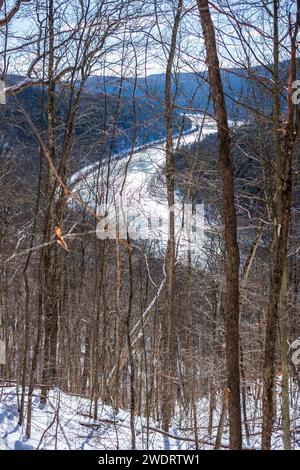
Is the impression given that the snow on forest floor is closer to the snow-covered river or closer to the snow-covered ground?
the snow-covered ground

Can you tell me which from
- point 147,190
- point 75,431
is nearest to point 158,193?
point 147,190

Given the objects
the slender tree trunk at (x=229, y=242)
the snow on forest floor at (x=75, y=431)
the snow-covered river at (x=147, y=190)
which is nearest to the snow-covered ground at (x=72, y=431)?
the snow on forest floor at (x=75, y=431)

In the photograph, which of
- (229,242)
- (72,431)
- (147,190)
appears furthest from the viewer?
(147,190)

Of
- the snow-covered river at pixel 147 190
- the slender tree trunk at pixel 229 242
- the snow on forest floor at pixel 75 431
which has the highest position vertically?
the snow-covered river at pixel 147 190

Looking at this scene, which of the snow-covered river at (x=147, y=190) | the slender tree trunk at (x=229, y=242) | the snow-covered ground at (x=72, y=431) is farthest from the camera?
the snow-covered river at (x=147, y=190)

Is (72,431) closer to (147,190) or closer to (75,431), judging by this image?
(75,431)

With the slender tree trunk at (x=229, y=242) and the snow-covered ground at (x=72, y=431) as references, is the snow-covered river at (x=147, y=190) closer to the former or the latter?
the snow-covered ground at (x=72, y=431)

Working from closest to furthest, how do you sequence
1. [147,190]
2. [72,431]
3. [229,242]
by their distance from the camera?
[229,242] → [72,431] → [147,190]

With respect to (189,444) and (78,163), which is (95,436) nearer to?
(189,444)

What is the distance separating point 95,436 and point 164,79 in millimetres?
6274

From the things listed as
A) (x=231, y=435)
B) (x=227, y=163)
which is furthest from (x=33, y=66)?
(x=231, y=435)

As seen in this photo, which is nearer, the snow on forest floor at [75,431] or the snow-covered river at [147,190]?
the snow on forest floor at [75,431]

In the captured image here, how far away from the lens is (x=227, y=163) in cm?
488
